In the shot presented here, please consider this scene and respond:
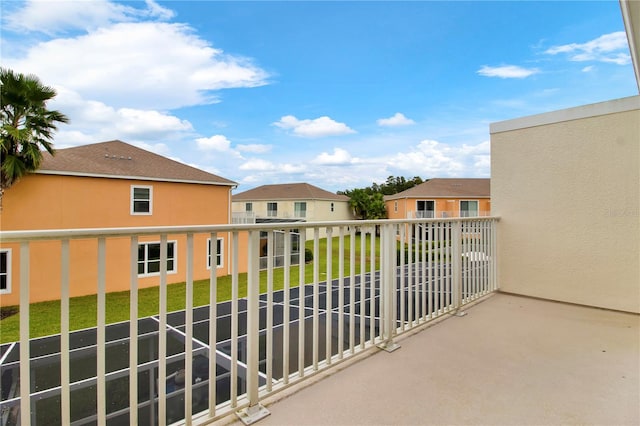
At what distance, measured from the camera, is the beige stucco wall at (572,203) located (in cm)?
362

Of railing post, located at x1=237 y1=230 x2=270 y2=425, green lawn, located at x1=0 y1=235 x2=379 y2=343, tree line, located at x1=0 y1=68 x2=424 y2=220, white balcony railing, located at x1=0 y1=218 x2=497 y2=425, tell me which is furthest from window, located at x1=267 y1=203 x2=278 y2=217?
railing post, located at x1=237 y1=230 x2=270 y2=425

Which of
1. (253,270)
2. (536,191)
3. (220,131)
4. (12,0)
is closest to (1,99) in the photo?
(12,0)

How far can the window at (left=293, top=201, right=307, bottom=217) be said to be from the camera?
26719 mm

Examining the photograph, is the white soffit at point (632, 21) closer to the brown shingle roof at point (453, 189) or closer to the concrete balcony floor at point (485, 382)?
the concrete balcony floor at point (485, 382)

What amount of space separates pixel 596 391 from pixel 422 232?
5.27 ft

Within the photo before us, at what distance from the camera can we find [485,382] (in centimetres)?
205

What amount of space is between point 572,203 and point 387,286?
2.98 meters

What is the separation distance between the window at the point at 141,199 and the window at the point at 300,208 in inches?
606

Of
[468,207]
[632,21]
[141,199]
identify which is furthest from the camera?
[468,207]

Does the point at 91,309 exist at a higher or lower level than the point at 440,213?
lower

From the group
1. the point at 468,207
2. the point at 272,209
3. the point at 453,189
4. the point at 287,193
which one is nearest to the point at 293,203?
the point at 287,193

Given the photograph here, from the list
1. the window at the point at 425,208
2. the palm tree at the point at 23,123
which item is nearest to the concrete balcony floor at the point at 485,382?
the palm tree at the point at 23,123

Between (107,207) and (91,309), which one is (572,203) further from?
(107,207)

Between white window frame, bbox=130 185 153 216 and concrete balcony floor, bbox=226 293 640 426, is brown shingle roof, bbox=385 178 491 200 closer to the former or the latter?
white window frame, bbox=130 185 153 216
